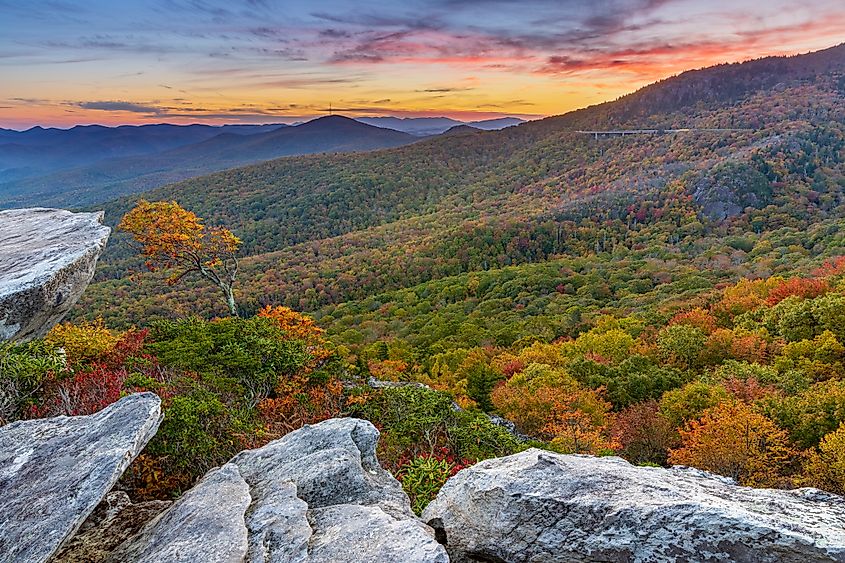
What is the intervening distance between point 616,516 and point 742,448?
2369 centimetres

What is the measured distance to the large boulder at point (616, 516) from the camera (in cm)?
643

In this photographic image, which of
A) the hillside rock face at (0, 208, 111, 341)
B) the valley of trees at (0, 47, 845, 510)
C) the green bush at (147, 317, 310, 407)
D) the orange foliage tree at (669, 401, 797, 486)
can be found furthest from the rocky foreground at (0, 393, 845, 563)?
the orange foliage tree at (669, 401, 797, 486)

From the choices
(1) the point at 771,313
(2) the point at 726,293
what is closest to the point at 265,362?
(1) the point at 771,313

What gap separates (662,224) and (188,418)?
160104 mm

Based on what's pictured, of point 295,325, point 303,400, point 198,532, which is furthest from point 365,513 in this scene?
point 295,325

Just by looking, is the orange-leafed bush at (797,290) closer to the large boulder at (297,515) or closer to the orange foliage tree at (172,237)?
the orange foliage tree at (172,237)

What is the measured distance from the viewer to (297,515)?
27.0 ft

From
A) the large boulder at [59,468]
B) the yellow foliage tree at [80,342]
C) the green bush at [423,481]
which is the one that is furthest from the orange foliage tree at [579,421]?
the large boulder at [59,468]

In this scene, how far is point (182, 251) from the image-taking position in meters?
24.4

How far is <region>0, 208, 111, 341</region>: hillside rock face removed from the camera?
10.1 meters

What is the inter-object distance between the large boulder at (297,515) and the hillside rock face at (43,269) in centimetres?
498

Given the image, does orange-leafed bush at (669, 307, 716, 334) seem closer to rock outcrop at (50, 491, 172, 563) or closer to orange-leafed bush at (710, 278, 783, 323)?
orange-leafed bush at (710, 278, 783, 323)

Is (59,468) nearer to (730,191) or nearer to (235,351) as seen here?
(235,351)

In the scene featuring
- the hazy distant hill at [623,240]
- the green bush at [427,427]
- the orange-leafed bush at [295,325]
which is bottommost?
the hazy distant hill at [623,240]
